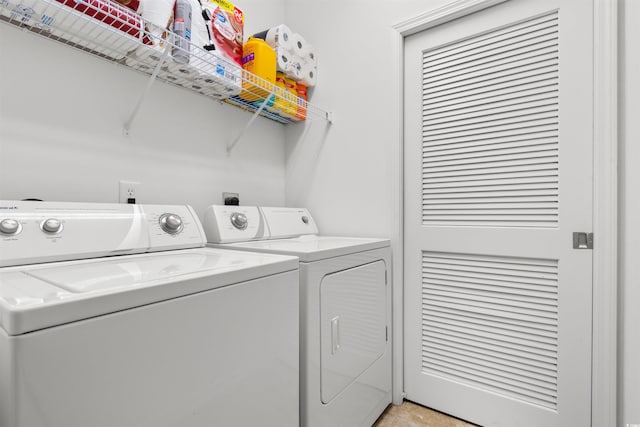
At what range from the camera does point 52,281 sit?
0.71 m

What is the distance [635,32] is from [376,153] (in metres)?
1.12

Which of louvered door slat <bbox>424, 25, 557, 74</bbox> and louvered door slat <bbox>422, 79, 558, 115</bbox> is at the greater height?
louvered door slat <bbox>424, 25, 557, 74</bbox>

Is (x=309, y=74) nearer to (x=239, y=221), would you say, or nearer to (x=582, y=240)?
(x=239, y=221)

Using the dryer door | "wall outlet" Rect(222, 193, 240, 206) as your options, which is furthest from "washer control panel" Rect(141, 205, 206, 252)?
the dryer door

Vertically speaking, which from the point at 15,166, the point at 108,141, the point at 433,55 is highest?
the point at 433,55

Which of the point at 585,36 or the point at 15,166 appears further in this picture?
the point at 585,36

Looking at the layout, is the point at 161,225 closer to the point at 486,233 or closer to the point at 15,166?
the point at 15,166

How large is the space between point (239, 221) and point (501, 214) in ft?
4.14

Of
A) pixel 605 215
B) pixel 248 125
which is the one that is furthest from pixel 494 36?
pixel 248 125

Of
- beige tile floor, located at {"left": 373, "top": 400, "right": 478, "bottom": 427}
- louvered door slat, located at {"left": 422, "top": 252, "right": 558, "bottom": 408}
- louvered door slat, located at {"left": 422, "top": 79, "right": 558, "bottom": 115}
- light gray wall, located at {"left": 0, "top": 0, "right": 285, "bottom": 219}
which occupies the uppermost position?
louvered door slat, located at {"left": 422, "top": 79, "right": 558, "bottom": 115}

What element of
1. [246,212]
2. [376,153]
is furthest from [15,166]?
[376,153]

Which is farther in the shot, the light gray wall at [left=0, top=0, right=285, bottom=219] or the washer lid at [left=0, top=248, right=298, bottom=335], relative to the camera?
the light gray wall at [left=0, top=0, right=285, bottom=219]

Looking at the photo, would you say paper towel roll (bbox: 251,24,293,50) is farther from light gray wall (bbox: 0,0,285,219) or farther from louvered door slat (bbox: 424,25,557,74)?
louvered door slat (bbox: 424,25,557,74)

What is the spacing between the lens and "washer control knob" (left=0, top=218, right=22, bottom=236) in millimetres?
886
